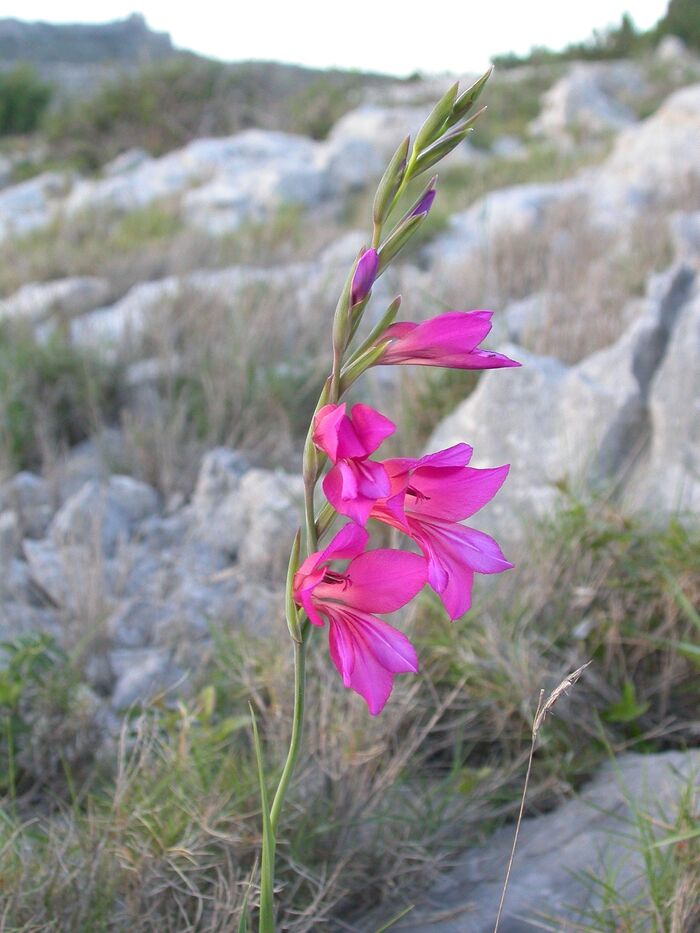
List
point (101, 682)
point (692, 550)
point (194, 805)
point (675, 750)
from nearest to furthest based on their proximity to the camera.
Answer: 1. point (194, 805)
2. point (675, 750)
3. point (692, 550)
4. point (101, 682)

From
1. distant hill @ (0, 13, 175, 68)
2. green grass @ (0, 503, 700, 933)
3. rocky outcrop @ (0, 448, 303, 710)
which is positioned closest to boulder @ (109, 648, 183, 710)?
rocky outcrop @ (0, 448, 303, 710)

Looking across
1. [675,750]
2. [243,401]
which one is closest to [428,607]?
[675,750]

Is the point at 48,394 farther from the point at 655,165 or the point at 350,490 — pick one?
the point at 655,165

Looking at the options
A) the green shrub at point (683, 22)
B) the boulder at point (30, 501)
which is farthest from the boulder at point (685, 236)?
the green shrub at point (683, 22)

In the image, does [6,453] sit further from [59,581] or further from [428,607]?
[428,607]

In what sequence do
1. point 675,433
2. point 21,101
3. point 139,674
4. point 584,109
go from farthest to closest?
1. point 21,101
2. point 584,109
3. point 675,433
4. point 139,674

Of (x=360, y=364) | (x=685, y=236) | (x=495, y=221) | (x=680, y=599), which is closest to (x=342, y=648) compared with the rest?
(x=360, y=364)

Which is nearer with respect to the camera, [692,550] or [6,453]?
[692,550]
